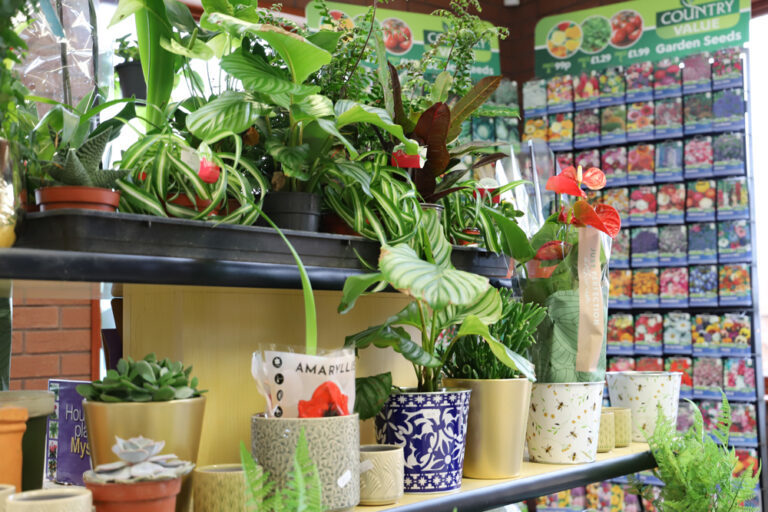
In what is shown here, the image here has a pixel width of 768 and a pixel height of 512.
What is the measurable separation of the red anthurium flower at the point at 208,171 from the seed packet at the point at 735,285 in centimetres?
352

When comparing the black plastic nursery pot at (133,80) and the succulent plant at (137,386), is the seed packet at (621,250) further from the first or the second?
the succulent plant at (137,386)

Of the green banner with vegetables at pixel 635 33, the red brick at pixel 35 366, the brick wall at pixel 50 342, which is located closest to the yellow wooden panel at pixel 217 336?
the brick wall at pixel 50 342

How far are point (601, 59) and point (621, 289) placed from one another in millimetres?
1411

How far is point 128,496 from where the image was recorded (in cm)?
81

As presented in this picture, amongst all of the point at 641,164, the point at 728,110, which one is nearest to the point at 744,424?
the point at 641,164

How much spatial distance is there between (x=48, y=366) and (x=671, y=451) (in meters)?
3.07

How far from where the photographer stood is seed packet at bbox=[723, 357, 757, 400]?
3875mm

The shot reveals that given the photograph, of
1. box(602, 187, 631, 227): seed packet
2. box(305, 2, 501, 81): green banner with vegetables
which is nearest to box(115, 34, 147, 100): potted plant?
box(305, 2, 501, 81): green banner with vegetables

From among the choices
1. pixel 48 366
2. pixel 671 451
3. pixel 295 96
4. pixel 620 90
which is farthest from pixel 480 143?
pixel 620 90

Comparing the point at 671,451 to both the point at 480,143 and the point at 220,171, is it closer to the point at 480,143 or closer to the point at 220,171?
the point at 480,143

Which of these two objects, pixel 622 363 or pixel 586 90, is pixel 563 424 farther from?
pixel 586 90

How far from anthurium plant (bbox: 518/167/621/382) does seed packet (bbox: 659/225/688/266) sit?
2891 mm

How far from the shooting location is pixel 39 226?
0.83 metres

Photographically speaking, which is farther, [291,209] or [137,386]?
[291,209]
